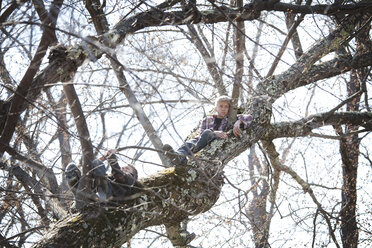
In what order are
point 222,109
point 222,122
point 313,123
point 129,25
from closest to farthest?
point 129,25 → point 222,122 → point 222,109 → point 313,123

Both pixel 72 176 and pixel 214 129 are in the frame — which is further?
pixel 214 129

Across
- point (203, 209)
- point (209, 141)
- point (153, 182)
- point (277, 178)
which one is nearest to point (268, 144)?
point (277, 178)

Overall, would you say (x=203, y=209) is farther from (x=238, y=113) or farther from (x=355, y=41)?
(x=355, y=41)

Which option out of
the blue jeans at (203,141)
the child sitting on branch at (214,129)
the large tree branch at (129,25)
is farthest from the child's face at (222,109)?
the large tree branch at (129,25)

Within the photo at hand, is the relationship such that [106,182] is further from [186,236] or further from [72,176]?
[186,236]

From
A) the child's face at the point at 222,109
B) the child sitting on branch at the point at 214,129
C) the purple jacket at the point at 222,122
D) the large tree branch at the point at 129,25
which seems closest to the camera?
the large tree branch at the point at 129,25

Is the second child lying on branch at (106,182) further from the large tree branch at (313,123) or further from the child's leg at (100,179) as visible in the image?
the large tree branch at (313,123)

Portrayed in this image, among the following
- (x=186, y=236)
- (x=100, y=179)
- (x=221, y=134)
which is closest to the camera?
(x=100, y=179)

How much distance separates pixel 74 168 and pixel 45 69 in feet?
2.81

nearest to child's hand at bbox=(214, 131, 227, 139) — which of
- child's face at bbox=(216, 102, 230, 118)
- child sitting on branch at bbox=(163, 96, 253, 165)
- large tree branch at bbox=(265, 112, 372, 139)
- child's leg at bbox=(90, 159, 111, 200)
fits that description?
child sitting on branch at bbox=(163, 96, 253, 165)

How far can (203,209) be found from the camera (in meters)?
4.30

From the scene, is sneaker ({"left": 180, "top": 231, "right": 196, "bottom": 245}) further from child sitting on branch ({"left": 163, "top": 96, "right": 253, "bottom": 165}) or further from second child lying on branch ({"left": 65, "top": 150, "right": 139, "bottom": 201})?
second child lying on branch ({"left": 65, "top": 150, "right": 139, "bottom": 201})

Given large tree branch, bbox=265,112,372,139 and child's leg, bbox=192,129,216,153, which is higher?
large tree branch, bbox=265,112,372,139

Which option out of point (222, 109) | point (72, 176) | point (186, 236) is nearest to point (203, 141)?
point (222, 109)
